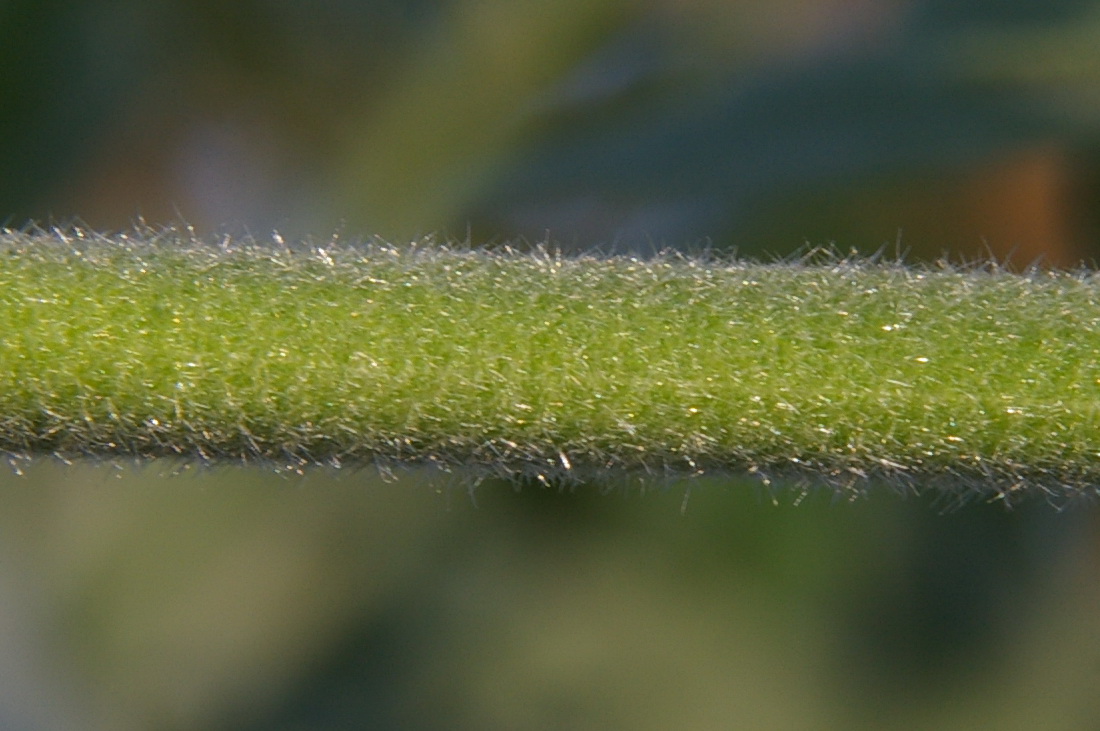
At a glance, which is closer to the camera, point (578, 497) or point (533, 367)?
point (533, 367)

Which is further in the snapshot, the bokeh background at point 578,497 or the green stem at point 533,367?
the bokeh background at point 578,497

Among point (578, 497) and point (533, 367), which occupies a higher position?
point (578, 497)

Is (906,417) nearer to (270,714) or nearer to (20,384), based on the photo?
(20,384)

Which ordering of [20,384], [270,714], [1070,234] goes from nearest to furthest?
[20,384], [1070,234], [270,714]

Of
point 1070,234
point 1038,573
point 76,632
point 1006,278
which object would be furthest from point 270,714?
point 1006,278

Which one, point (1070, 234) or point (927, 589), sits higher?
point (1070, 234)
